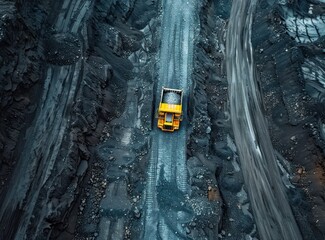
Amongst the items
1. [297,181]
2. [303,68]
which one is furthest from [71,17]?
[297,181]

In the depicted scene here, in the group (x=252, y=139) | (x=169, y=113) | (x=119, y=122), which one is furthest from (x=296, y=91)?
(x=119, y=122)

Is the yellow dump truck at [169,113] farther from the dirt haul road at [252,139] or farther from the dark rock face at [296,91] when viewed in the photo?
the dark rock face at [296,91]

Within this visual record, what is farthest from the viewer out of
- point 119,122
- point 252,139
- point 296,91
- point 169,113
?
point 296,91

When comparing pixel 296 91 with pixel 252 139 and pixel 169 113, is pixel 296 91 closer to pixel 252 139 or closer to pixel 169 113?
pixel 252 139

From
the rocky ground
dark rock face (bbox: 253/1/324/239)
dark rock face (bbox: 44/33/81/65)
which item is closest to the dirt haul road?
the rocky ground

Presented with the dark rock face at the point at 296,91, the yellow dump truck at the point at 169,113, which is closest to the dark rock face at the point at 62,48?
the yellow dump truck at the point at 169,113
